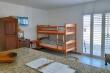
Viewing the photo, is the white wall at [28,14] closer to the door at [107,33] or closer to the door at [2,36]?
the door at [2,36]

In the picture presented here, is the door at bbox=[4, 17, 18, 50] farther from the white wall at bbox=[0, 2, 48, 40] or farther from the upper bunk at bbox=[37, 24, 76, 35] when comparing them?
the upper bunk at bbox=[37, 24, 76, 35]

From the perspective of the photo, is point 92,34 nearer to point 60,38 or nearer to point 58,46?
point 58,46

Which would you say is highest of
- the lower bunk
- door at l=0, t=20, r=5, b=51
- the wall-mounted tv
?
the wall-mounted tv

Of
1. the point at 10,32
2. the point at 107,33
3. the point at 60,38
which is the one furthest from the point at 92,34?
the point at 10,32

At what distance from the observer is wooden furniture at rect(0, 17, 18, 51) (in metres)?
4.30

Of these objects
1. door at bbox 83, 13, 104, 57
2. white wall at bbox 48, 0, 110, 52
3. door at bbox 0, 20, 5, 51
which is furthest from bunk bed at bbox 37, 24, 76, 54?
door at bbox 0, 20, 5, 51

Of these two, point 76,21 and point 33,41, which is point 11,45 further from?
point 76,21

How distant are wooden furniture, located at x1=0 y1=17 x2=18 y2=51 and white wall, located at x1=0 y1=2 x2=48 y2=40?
2.15 ft

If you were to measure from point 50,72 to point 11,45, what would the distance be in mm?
3817

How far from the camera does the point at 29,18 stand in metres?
5.92

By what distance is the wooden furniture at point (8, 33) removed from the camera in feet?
14.1

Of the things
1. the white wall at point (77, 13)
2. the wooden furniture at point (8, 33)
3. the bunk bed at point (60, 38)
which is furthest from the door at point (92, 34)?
the wooden furniture at point (8, 33)

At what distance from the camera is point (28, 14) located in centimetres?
584

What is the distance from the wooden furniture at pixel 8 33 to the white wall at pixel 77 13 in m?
2.53
